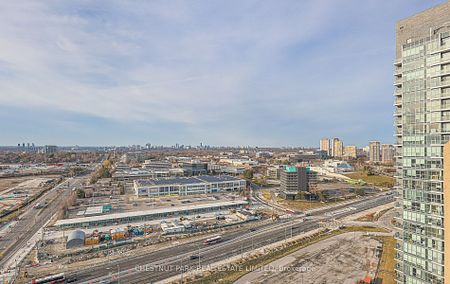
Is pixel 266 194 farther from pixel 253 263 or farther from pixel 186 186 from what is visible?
pixel 253 263

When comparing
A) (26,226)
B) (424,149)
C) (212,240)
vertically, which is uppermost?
(424,149)

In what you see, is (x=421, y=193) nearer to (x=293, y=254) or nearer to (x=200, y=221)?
(x=293, y=254)

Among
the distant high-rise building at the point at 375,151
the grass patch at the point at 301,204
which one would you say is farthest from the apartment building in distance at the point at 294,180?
the distant high-rise building at the point at 375,151

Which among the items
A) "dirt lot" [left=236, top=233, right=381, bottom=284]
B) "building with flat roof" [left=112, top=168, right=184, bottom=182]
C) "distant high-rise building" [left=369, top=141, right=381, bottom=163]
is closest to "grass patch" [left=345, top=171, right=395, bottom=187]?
"dirt lot" [left=236, top=233, right=381, bottom=284]

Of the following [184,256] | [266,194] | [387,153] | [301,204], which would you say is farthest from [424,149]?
[387,153]

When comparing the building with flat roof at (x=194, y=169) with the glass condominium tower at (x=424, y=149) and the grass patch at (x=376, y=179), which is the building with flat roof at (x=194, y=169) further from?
the glass condominium tower at (x=424, y=149)

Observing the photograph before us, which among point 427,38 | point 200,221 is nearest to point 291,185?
point 200,221
